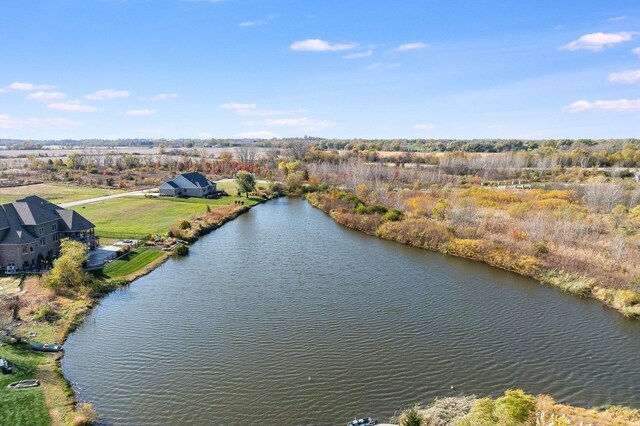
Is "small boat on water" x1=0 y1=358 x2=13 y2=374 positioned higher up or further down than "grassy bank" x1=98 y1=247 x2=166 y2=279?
further down

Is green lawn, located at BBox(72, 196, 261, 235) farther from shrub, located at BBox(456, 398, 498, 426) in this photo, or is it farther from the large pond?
shrub, located at BBox(456, 398, 498, 426)

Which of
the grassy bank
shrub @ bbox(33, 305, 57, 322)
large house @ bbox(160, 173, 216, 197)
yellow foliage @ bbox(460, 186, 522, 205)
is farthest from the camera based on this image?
large house @ bbox(160, 173, 216, 197)

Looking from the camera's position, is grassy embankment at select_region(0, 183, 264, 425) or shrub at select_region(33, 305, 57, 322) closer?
grassy embankment at select_region(0, 183, 264, 425)

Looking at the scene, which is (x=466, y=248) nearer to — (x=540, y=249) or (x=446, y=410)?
(x=540, y=249)

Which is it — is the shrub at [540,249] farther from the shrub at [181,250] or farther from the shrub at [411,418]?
the shrub at [181,250]

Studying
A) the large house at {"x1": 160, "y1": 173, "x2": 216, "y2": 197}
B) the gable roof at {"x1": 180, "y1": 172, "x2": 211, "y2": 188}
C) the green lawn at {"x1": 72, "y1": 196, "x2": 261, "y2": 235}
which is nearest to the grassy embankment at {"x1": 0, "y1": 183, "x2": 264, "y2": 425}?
the green lawn at {"x1": 72, "y1": 196, "x2": 261, "y2": 235}

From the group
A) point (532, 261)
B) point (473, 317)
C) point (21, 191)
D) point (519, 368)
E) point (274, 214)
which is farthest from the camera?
point (21, 191)

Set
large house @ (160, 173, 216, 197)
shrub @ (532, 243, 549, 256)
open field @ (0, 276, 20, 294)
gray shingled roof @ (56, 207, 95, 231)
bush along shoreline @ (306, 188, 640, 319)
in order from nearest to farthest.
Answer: open field @ (0, 276, 20, 294) < bush along shoreline @ (306, 188, 640, 319) < gray shingled roof @ (56, 207, 95, 231) < shrub @ (532, 243, 549, 256) < large house @ (160, 173, 216, 197)

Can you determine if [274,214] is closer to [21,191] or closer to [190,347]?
[190,347]

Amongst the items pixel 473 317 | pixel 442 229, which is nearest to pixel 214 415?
pixel 473 317
